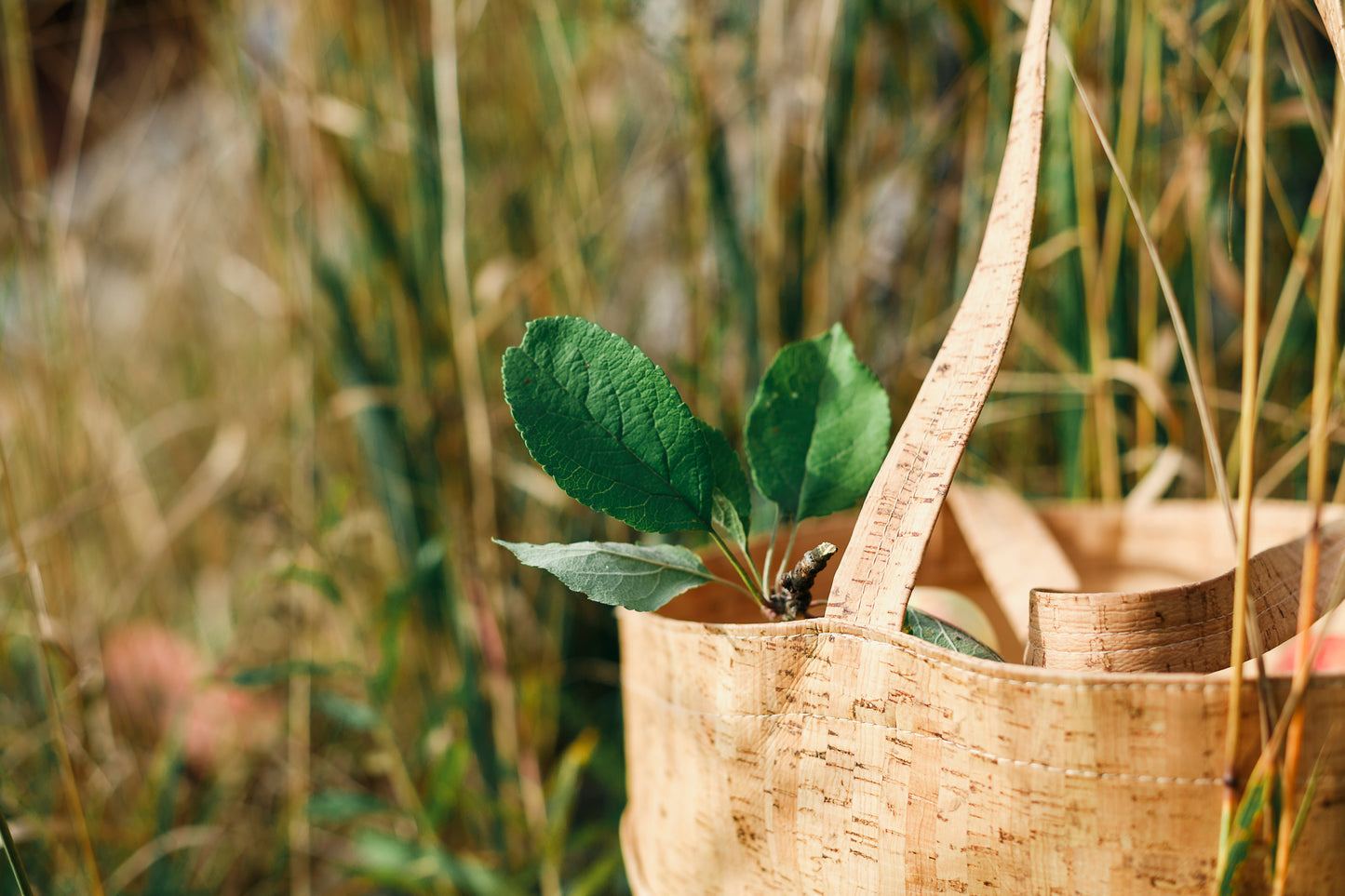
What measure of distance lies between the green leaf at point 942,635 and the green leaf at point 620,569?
0.04 meters

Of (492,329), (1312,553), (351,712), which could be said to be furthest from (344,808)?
(1312,553)

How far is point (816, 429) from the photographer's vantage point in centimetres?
21

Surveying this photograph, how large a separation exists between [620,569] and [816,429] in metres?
0.06

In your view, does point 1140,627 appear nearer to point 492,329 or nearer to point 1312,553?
point 1312,553

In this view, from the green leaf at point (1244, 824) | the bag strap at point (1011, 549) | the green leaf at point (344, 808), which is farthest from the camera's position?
the green leaf at point (344, 808)

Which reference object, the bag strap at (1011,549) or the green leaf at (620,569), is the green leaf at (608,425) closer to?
the green leaf at (620,569)

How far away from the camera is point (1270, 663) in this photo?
0.26m

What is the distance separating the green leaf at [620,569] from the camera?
176 millimetres

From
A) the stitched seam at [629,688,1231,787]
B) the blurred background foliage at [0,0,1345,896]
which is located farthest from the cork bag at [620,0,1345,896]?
the blurred background foliage at [0,0,1345,896]

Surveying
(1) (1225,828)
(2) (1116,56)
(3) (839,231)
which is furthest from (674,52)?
(1) (1225,828)

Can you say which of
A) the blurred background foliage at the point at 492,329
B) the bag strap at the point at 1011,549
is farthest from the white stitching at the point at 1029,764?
the blurred background foliage at the point at 492,329

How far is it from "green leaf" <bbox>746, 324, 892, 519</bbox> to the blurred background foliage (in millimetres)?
258

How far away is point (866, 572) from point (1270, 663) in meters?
0.18

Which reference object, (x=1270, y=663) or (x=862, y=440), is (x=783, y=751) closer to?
(x=862, y=440)
